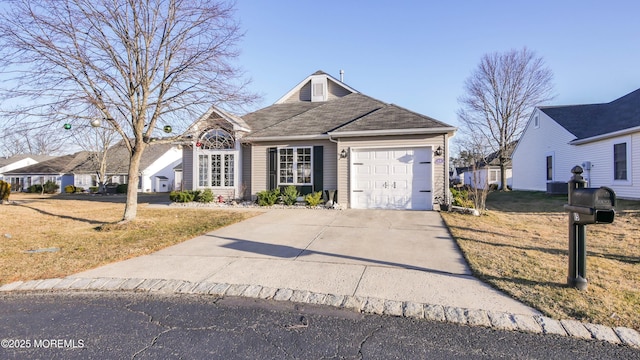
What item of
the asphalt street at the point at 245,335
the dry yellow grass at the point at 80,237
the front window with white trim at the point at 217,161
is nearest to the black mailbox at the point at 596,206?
the asphalt street at the point at 245,335

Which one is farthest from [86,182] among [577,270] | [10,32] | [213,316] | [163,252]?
[577,270]

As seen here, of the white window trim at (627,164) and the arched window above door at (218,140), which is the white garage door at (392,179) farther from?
the white window trim at (627,164)

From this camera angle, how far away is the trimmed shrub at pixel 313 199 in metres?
12.3

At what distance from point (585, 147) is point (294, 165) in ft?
51.6

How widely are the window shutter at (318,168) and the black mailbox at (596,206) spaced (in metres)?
9.71

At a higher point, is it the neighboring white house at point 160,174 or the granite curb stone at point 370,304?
the neighboring white house at point 160,174

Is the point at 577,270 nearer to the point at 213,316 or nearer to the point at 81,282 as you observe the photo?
the point at 213,316

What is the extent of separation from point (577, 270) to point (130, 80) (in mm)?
10324

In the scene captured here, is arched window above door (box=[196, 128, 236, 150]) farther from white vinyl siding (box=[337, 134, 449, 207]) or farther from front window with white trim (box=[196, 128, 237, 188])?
white vinyl siding (box=[337, 134, 449, 207])

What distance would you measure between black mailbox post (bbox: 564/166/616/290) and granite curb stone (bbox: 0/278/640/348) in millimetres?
1054

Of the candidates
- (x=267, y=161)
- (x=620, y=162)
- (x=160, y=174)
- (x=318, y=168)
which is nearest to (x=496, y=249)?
(x=318, y=168)

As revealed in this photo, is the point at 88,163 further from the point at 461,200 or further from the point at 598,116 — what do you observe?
the point at 598,116

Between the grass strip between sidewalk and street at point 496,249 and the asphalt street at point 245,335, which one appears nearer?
the asphalt street at point 245,335

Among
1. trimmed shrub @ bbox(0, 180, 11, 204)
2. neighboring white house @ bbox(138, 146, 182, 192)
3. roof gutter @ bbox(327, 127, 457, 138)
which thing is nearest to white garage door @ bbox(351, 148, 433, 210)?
roof gutter @ bbox(327, 127, 457, 138)
